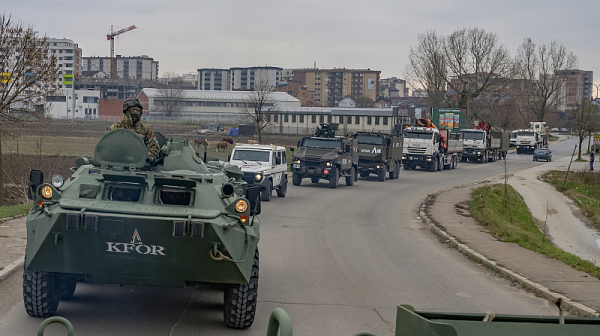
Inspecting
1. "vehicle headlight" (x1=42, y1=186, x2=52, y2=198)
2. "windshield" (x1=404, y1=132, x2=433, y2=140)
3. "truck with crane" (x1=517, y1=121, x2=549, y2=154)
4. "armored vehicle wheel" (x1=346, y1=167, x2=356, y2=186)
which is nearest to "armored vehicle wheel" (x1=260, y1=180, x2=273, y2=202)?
"armored vehicle wheel" (x1=346, y1=167, x2=356, y2=186)

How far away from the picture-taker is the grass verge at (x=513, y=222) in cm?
1345

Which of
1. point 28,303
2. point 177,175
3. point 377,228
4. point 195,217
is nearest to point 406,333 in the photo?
point 195,217

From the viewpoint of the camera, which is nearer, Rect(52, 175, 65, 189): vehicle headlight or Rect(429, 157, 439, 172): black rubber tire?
Rect(52, 175, 65, 189): vehicle headlight

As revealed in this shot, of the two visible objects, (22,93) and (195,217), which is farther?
(22,93)

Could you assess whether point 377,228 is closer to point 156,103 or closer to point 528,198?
point 528,198

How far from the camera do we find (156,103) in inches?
4203

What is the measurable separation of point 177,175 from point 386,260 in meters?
6.36

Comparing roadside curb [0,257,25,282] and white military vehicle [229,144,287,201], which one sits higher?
white military vehicle [229,144,287,201]

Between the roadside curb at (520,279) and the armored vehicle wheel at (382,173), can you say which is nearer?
the roadside curb at (520,279)

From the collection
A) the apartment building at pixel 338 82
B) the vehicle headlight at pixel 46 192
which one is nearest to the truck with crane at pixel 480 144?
the vehicle headlight at pixel 46 192

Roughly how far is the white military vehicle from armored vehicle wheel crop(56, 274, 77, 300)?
1291cm

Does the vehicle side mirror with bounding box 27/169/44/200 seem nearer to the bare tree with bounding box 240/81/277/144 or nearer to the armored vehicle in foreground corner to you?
the armored vehicle in foreground corner

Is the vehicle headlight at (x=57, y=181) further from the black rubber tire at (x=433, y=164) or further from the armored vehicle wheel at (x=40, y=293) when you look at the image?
the black rubber tire at (x=433, y=164)

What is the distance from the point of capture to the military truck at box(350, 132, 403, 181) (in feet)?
111
